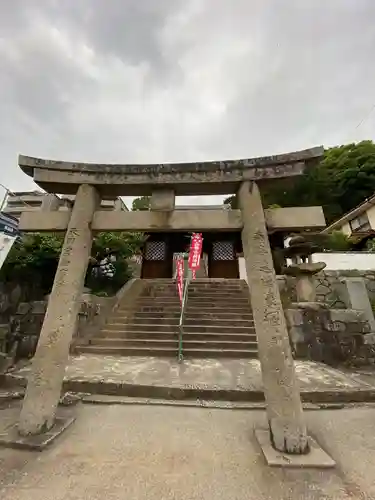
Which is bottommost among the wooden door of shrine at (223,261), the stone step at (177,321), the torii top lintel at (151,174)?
the stone step at (177,321)

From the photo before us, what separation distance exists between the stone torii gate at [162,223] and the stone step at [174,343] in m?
4.30

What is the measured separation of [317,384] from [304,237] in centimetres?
516

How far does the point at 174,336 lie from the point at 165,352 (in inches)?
34.8

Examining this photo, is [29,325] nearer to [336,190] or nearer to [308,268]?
[308,268]

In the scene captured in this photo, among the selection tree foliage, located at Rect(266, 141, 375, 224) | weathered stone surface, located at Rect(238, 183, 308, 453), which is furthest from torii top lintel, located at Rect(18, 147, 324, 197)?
tree foliage, located at Rect(266, 141, 375, 224)

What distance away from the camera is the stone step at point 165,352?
668cm

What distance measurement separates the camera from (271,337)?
293 centimetres

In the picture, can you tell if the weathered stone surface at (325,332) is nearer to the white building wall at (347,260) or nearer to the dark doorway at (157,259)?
the white building wall at (347,260)

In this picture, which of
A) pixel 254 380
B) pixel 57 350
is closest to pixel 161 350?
pixel 254 380

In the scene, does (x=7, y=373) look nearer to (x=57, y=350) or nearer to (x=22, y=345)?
(x=22, y=345)

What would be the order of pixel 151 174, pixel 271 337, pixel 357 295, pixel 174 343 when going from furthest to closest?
pixel 357 295 < pixel 174 343 < pixel 151 174 < pixel 271 337

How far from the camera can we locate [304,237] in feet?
28.3

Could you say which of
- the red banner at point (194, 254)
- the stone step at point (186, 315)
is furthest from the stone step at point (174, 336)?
the red banner at point (194, 254)

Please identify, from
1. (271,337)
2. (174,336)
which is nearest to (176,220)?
(271,337)
